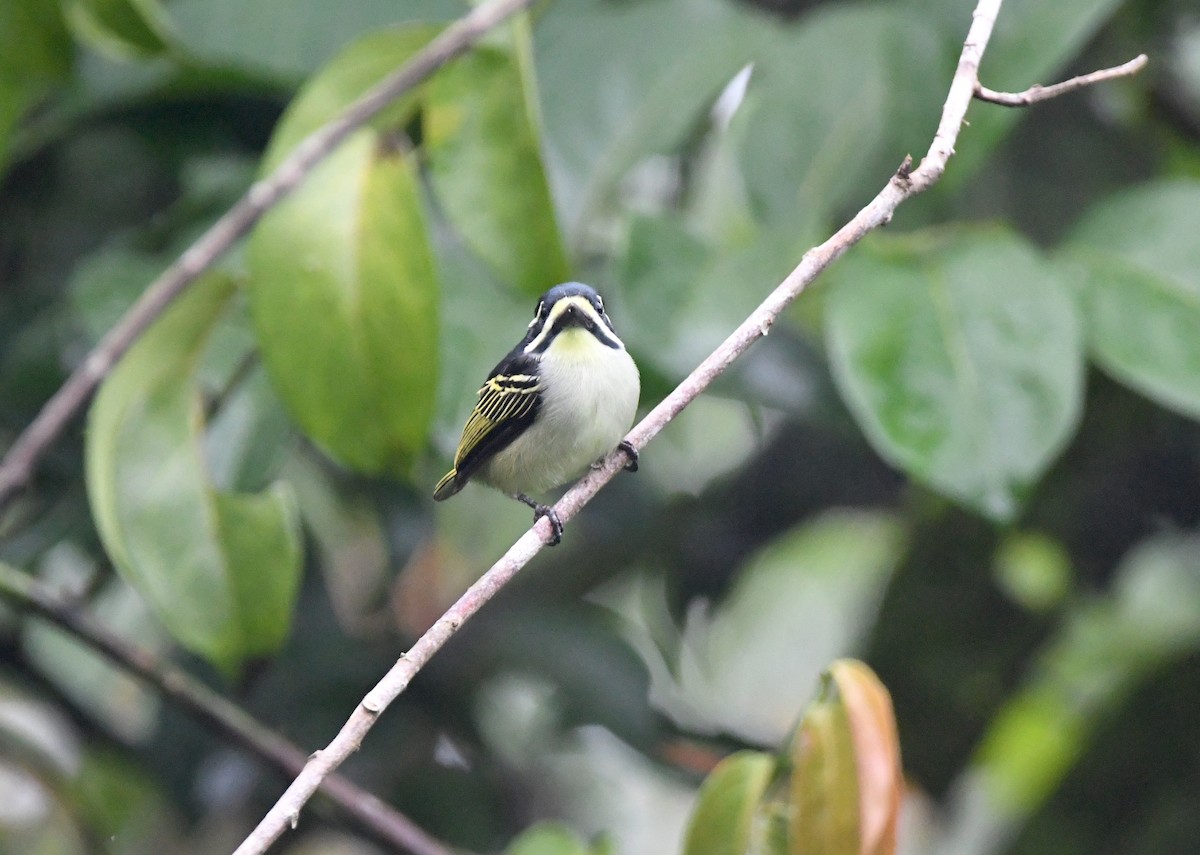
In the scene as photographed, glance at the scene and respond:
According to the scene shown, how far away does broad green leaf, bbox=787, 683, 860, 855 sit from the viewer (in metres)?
1.65

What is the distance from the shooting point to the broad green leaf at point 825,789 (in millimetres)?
1652

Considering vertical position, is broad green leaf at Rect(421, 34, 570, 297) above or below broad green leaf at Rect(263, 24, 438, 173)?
below

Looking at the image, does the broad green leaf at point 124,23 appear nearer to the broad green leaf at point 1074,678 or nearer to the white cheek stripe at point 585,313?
the white cheek stripe at point 585,313

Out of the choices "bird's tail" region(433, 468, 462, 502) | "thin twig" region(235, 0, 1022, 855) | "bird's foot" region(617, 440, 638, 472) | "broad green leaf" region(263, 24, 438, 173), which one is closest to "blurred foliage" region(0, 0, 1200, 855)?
"broad green leaf" region(263, 24, 438, 173)

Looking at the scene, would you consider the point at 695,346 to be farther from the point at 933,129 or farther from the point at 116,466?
the point at 116,466

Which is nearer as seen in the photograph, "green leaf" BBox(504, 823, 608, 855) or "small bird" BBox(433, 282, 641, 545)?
"small bird" BBox(433, 282, 641, 545)

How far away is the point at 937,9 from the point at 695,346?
93cm

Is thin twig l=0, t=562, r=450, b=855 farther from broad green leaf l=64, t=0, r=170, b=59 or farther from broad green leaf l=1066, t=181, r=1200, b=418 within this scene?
broad green leaf l=1066, t=181, r=1200, b=418

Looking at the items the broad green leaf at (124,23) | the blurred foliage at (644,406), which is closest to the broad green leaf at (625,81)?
the blurred foliage at (644,406)

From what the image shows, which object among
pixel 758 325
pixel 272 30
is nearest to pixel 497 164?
pixel 758 325

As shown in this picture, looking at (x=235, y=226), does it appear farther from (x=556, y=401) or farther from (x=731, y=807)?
(x=731, y=807)

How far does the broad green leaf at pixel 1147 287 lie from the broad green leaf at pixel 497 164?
87 cm

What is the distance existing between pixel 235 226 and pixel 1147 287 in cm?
141

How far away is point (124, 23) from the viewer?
7.40ft
